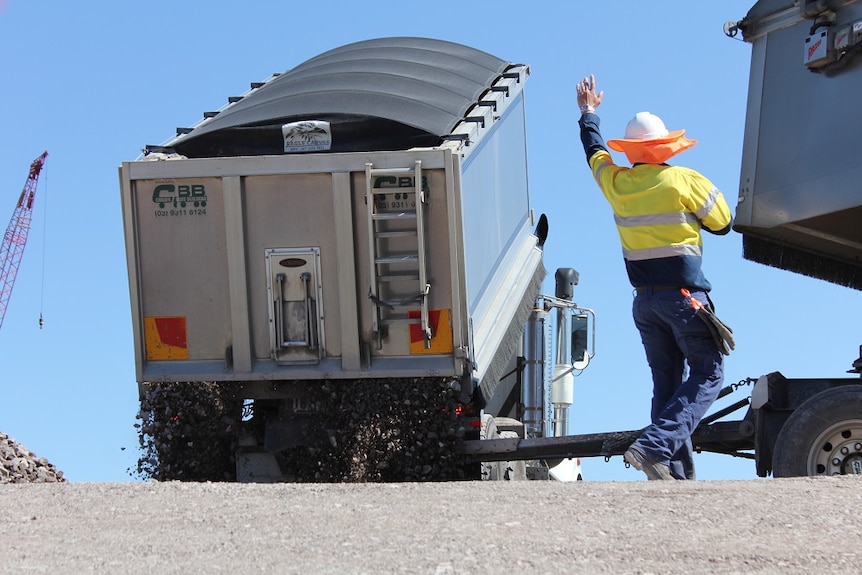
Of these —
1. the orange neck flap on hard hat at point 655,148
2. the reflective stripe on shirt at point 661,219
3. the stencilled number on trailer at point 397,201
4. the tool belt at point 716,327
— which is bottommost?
the tool belt at point 716,327

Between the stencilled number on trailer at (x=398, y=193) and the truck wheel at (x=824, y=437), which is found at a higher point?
the stencilled number on trailer at (x=398, y=193)

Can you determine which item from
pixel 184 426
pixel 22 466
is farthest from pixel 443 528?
pixel 22 466

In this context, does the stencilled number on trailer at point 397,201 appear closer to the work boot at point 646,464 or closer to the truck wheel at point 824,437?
the work boot at point 646,464

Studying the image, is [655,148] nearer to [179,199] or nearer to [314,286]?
[314,286]

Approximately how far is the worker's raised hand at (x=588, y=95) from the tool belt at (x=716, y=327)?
131 centimetres

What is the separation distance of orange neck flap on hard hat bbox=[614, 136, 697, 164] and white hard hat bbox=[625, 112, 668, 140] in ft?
0.14

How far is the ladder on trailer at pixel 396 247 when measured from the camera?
25.1 feet

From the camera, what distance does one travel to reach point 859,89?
271 inches

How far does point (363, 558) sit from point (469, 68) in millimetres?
5839

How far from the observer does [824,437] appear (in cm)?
665

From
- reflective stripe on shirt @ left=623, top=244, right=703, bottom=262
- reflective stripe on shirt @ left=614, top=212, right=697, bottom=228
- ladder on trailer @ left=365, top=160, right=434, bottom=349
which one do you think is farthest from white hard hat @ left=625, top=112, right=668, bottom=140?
ladder on trailer @ left=365, top=160, right=434, bottom=349

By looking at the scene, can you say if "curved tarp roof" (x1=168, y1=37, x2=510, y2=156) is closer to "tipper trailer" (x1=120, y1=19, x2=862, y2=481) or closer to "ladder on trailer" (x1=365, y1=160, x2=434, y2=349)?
"tipper trailer" (x1=120, y1=19, x2=862, y2=481)

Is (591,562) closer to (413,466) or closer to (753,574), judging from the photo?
(753,574)

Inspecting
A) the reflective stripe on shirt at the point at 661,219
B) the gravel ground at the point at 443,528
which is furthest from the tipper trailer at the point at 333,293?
the gravel ground at the point at 443,528
